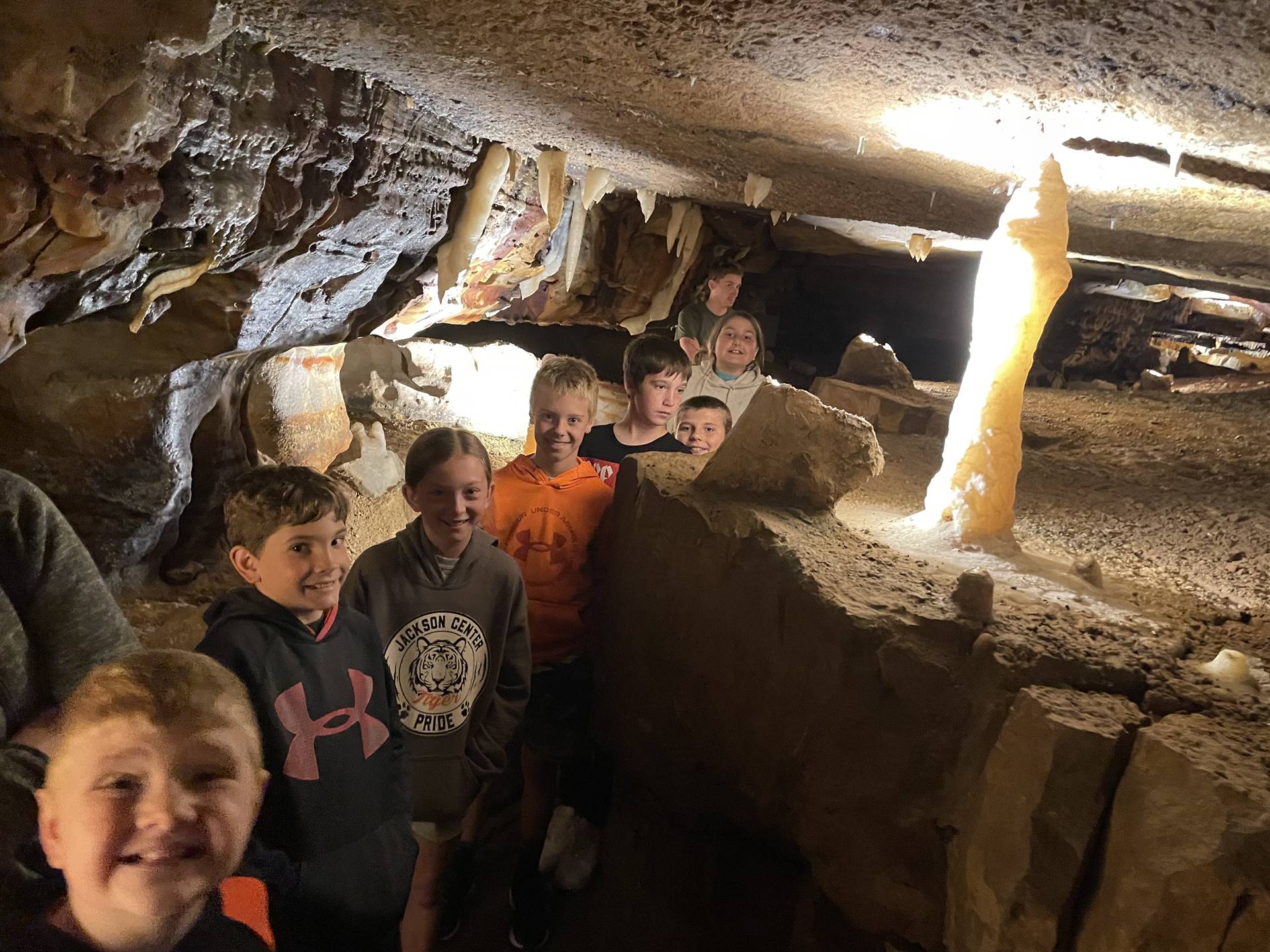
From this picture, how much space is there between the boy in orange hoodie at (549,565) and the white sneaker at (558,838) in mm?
102

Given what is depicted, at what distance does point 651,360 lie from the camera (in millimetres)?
2721

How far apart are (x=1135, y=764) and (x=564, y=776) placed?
1808mm

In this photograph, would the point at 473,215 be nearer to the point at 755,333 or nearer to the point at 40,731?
the point at 755,333

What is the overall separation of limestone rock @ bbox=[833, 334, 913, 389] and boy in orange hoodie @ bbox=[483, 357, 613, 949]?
453cm

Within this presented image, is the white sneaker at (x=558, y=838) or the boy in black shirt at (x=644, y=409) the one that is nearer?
the white sneaker at (x=558, y=838)

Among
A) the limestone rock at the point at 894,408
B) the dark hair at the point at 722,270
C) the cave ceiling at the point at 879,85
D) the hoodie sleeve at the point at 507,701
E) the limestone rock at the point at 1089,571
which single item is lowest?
the hoodie sleeve at the point at 507,701

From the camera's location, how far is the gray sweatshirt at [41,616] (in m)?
1.18

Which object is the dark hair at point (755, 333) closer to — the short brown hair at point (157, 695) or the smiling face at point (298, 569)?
the smiling face at point (298, 569)

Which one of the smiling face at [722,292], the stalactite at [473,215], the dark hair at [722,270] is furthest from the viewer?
the dark hair at [722,270]

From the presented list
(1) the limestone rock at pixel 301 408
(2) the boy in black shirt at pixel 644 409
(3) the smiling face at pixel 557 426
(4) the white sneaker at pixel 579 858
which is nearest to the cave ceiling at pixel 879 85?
(2) the boy in black shirt at pixel 644 409

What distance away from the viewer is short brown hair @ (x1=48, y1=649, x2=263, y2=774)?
811 mm

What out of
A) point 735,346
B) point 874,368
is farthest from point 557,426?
point 874,368

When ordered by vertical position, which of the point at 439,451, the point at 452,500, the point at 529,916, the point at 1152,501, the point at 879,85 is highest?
the point at 879,85

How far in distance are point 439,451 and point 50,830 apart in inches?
41.3
